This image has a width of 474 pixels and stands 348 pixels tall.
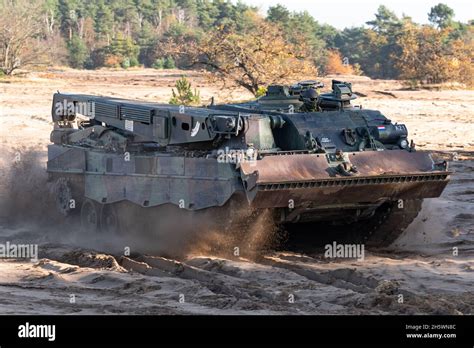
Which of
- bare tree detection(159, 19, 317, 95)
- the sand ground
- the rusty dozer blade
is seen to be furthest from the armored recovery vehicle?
bare tree detection(159, 19, 317, 95)

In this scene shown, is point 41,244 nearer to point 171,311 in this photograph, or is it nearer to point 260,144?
point 260,144

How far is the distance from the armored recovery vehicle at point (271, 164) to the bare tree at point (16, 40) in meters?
26.5

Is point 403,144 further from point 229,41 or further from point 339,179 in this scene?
point 229,41

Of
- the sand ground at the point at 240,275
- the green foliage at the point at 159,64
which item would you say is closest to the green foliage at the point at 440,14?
the green foliage at the point at 159,64

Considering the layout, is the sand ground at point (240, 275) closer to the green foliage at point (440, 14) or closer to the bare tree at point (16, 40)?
the bare tree at point (16, 40)

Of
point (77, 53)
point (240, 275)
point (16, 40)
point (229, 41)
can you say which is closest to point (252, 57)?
point (229, 41)

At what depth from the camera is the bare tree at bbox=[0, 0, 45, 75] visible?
136 feet

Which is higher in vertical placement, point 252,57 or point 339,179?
point 252,57

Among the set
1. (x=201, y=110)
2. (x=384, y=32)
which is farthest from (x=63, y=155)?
(x=384, y=32)

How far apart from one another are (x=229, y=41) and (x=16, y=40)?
1432 centimetres

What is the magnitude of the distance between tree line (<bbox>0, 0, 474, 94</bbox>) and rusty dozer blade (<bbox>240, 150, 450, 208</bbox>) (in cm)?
1542

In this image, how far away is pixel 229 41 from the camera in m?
30.9

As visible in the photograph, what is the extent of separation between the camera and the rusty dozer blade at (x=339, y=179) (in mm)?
12367

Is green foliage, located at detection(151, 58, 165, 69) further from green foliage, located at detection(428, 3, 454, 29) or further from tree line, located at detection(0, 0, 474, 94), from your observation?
green foliage, located at detection(428, 3, 454, 29)
